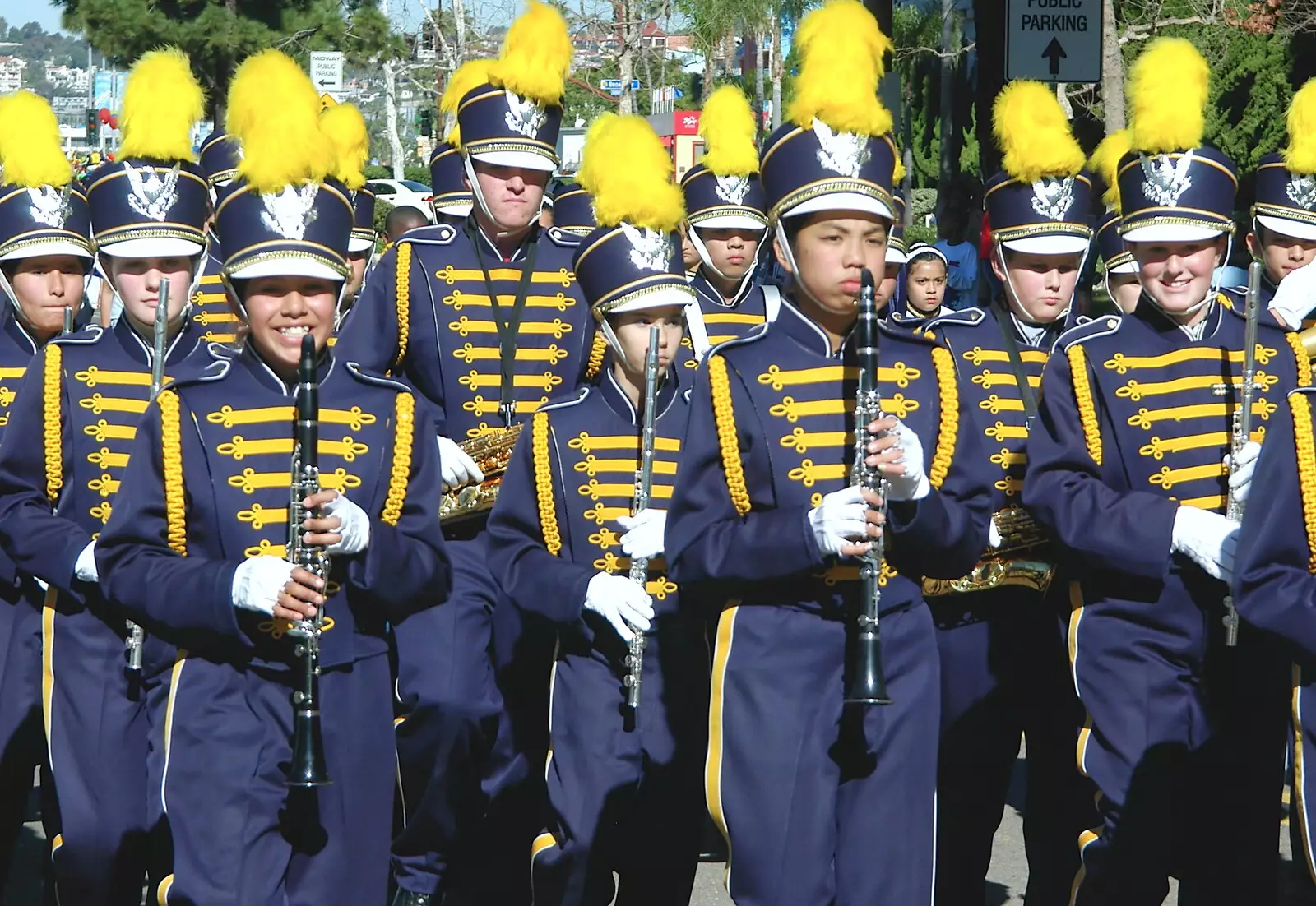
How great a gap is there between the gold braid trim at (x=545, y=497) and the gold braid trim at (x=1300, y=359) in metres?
2.19

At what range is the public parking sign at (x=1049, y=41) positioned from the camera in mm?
12594

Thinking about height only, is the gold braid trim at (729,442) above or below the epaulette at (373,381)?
below

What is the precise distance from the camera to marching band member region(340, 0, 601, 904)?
714 cm

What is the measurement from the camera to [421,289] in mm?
7688

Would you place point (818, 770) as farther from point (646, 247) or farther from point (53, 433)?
point (53, 433)

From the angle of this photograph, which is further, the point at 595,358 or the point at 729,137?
the point at 729,137

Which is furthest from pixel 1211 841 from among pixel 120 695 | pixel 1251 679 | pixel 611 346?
pixel 120 695

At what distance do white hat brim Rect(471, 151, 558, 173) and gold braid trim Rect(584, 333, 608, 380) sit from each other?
68 cm

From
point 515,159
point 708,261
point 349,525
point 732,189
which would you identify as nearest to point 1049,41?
point 732,189

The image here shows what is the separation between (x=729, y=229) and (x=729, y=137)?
1.64ft

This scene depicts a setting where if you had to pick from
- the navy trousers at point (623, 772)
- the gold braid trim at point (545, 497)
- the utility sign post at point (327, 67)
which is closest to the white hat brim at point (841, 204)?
the gold braid trim at point (545, 497)

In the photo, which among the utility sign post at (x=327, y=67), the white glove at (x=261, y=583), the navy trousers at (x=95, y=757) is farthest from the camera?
the utility sign post at (x=327, y=67)

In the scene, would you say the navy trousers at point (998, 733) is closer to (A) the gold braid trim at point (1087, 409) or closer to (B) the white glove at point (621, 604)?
(A) the gold braid trim at point (1087, 409)

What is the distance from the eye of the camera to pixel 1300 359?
6090 millimetres
